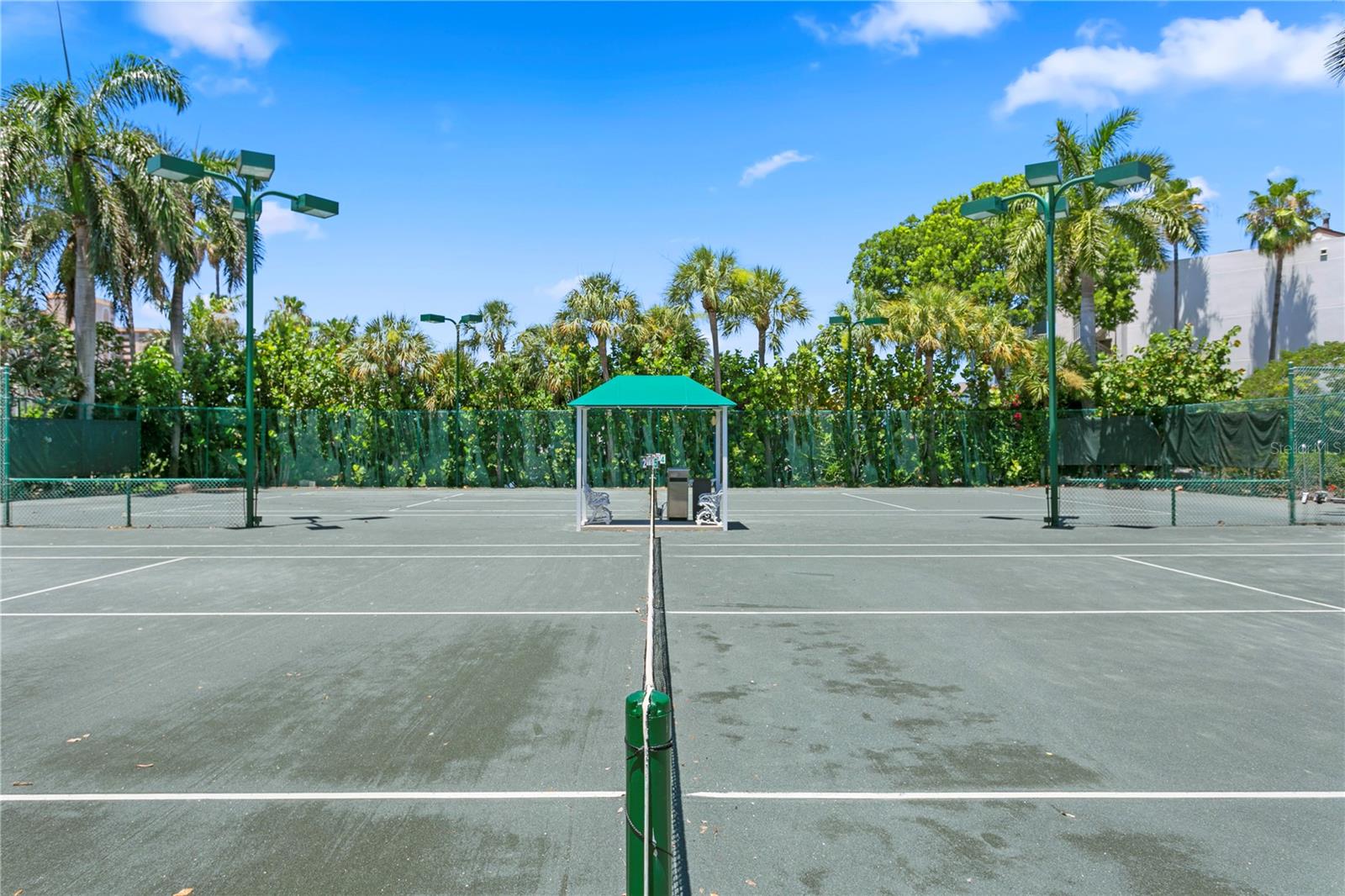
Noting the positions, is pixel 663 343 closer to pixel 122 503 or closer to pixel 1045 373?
pixel 1045 373

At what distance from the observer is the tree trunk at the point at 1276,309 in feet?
164

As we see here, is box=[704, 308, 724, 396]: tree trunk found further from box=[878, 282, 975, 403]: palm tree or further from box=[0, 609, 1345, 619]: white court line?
box=[0, 609, 1345, 619]: white court line

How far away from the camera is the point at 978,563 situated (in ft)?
42.8

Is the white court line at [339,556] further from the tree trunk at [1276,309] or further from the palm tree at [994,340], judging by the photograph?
the tree trunk at [1276,309]

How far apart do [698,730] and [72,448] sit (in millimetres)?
29787

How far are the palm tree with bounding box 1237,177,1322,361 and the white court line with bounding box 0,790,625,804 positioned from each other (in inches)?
2162

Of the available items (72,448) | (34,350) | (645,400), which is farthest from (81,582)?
(34,350)

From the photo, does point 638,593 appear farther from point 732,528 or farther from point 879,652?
point 732,528

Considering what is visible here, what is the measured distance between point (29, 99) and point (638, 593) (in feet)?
92.9

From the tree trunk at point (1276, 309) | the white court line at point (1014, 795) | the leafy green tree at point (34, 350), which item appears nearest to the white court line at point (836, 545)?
the white court line at point (1014, 795)

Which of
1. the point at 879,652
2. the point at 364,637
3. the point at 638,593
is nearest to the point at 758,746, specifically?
the point at 879,652

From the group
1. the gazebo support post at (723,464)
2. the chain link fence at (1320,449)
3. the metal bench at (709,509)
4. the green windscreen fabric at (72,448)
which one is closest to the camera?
the gazebo support post at (723,464)

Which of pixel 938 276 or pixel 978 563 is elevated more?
pixel 938 276

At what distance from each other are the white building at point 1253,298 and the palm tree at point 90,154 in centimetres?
4805
